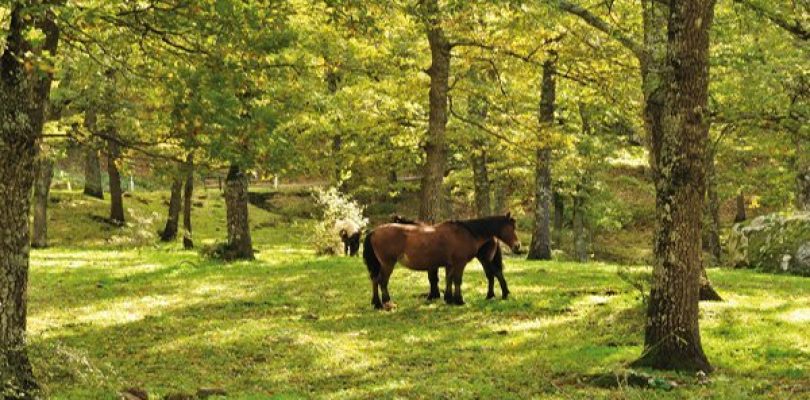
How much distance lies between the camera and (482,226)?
1897cm

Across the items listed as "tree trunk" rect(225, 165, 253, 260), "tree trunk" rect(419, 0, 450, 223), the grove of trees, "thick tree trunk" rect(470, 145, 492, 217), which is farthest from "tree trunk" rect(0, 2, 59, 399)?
"thick tree trunk" rect(470, 145, 492, 217)

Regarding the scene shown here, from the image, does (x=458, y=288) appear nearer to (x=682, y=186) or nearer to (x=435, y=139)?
(x=435, y=139)

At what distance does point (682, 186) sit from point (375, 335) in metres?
6.82

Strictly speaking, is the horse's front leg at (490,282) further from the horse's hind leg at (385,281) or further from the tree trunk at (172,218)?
the tree trunk at (172,218)

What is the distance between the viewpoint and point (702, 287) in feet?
58.7

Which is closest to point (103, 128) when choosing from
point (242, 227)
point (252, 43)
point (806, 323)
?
point (242, 227)

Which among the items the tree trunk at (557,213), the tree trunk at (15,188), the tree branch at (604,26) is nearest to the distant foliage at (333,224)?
the tree trunk at (557,213)

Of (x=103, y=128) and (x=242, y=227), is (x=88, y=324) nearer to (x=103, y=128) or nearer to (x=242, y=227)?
(x=242, y=227)

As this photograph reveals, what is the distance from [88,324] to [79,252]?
17971 millimetres

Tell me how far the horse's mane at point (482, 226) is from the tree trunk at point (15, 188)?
11.2m

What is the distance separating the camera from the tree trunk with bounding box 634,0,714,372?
1098cm

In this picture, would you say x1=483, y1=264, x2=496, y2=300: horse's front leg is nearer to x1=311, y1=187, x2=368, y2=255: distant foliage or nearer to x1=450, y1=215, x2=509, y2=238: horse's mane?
x1=450, y1=215, x2=509, y2=238: horse's mane

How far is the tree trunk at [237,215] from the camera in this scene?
89.3 feet

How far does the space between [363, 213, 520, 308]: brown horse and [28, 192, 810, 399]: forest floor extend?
0.64m
